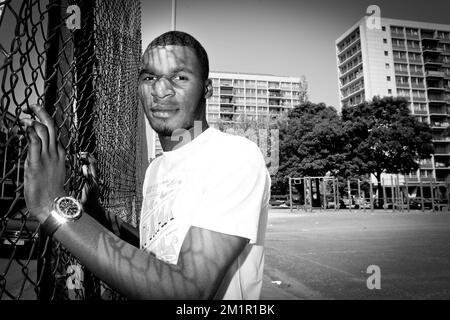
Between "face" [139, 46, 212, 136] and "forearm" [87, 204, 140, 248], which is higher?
"face" [139, 46, 212, 136]

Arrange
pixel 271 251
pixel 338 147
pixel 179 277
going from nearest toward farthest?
pixel 179 277, pixel 271 251, pixel 338 147

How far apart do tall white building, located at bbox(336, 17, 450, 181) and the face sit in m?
68.4

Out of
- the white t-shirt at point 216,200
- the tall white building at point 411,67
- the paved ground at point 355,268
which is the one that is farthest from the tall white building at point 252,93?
the white t-shirt at point 216,200

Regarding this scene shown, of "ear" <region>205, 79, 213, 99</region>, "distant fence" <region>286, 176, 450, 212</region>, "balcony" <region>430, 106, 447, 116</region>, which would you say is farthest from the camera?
"balcony" <region>430, 106, 447, 116</region>

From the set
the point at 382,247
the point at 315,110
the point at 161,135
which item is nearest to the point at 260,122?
the point at 315,110

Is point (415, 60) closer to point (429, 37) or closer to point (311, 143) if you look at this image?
point (429, 37)

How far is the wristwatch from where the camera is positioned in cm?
97

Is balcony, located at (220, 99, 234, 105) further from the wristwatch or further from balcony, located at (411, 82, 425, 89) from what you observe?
the wristwatch

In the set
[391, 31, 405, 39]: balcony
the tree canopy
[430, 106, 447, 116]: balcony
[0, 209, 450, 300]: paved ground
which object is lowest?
[0, 209, 450, 300]: paved ground

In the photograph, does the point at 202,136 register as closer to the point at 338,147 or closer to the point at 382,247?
the point at 382,247

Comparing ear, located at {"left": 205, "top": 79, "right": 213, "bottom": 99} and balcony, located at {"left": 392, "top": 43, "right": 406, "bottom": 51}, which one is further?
balcony, located at {"left": 392, "top": 43, "right": 406, "bottom": 51}

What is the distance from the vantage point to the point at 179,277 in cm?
102

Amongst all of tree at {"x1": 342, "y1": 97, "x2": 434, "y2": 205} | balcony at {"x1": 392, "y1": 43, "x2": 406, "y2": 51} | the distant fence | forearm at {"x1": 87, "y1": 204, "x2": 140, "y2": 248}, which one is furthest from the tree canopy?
balcony at {"x1": 392, "y1": 43, "x2": 406, "y2": 51}

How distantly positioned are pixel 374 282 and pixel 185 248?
435 cm
